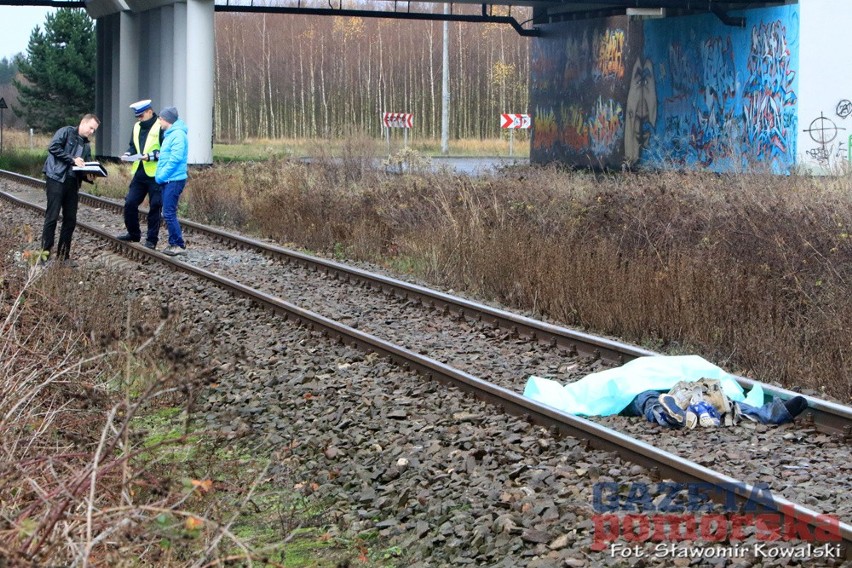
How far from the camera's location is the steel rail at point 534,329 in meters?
7.11

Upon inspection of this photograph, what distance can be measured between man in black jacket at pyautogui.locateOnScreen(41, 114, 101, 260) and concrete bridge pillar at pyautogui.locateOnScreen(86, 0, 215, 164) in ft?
56.9

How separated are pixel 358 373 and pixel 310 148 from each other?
16.1m

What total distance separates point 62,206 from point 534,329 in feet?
20.9

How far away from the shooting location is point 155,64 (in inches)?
1342

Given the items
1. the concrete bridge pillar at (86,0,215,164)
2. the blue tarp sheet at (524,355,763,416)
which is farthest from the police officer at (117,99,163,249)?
the concrete bridge pillar at (86,0,215,164)

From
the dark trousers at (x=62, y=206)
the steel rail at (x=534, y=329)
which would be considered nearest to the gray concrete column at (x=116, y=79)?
the steel rail at (x=534, y=329)

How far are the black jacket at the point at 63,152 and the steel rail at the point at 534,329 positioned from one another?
3191 mm

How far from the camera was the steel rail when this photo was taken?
7113 mm

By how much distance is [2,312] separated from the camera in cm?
852

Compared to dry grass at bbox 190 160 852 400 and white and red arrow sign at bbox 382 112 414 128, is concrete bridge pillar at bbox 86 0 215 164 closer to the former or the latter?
white and red arrow sign at bbox 382 112 414 128

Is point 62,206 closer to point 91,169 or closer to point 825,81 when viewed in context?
point 91,169

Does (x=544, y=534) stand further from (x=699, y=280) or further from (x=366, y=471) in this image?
(x=699, y=280)

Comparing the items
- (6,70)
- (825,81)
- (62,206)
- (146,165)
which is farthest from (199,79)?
(6,70)

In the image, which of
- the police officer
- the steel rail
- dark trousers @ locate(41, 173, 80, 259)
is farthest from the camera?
the police officer
